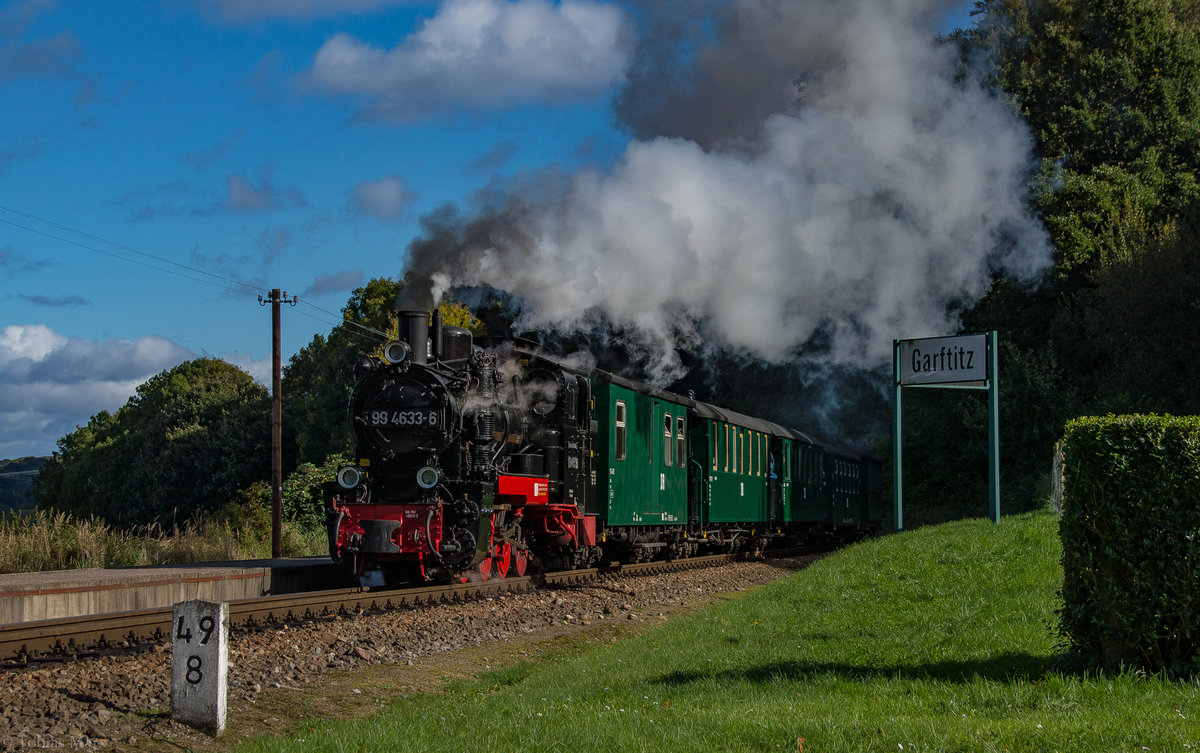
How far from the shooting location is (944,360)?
18094mm

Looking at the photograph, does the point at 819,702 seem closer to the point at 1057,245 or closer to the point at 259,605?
the point at 259,605

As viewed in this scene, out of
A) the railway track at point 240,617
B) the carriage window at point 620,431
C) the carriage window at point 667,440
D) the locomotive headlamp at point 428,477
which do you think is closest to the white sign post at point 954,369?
the carriage window at point 667,440

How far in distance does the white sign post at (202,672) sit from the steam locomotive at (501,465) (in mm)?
6284

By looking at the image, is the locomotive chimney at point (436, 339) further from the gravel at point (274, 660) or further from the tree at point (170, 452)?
the tree at point (170, 452)

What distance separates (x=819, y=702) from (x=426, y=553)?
302 inches

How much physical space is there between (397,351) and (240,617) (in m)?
4.50

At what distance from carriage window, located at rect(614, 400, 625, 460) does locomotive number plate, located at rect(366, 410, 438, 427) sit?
393cm

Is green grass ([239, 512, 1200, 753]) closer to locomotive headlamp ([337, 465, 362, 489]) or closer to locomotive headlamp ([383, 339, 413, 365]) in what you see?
locomotive headlamp ([337, 465, 362, 489])

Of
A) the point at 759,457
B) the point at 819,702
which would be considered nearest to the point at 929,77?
the point at 759,457

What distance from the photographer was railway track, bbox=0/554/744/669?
859 centimetres

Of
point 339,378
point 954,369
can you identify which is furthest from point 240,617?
point 339,378

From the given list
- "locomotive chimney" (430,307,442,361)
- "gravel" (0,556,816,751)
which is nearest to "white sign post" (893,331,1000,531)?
"gravel" (0,556,816,751)

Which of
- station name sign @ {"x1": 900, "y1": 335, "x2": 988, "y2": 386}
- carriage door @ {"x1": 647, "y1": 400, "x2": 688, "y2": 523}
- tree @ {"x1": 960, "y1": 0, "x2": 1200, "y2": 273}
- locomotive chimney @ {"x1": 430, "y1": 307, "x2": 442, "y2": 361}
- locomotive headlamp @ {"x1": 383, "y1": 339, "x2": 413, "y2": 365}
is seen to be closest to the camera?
locomotive headlamp @ {"x1": 383, "y1": 339, "x2": 413, "y2": 365}

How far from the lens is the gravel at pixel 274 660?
6.41 meters
